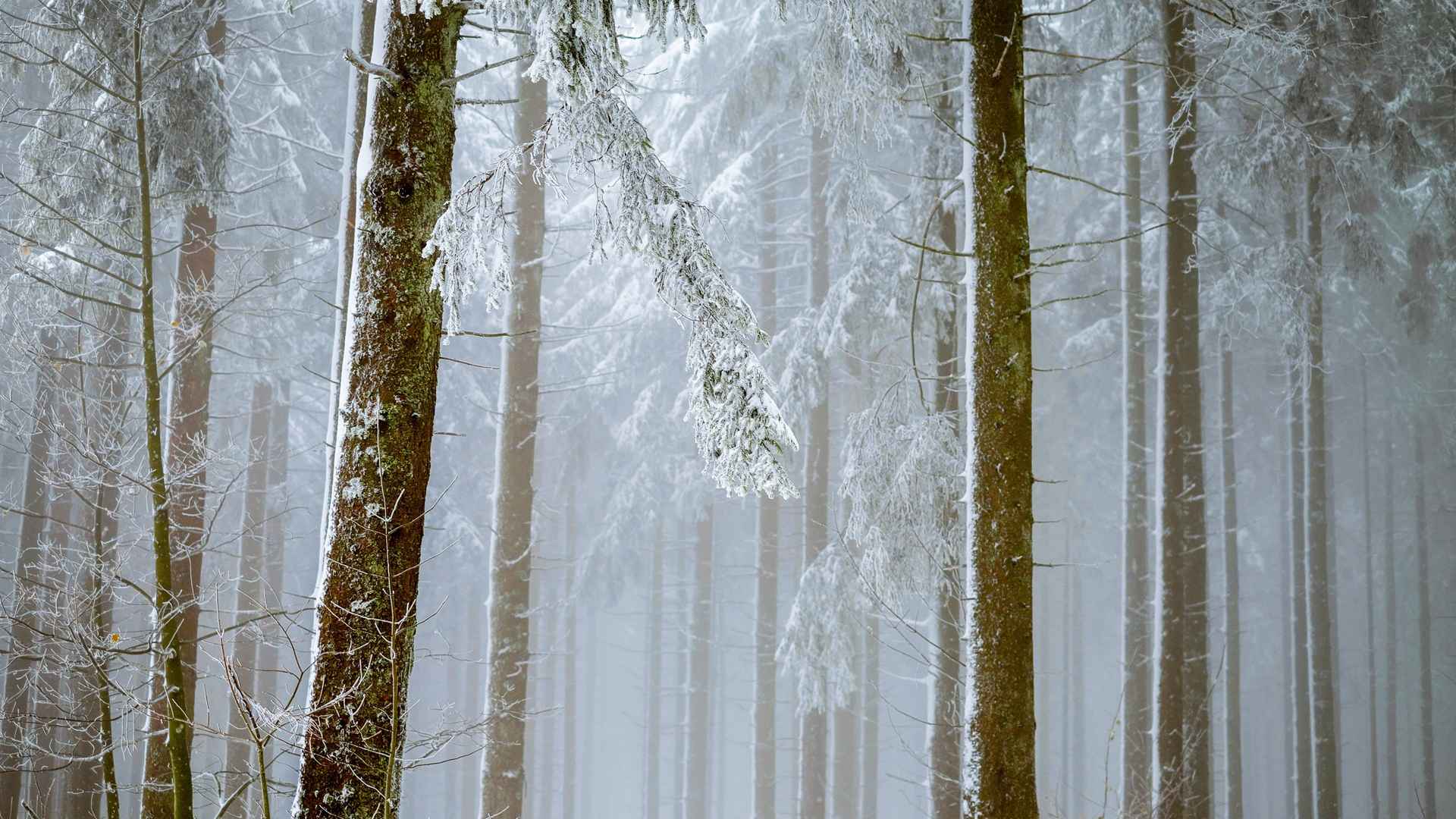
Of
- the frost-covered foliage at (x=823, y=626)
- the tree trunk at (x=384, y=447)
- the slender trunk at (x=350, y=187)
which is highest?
the slender trunk at (x=350, y=187)

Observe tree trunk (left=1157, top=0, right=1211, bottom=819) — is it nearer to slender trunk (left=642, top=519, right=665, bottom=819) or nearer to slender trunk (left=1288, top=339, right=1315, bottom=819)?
slender trunk (left=1288, top=339, right=1315, bottom=819)

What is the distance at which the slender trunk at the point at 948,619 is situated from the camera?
7.64 metres

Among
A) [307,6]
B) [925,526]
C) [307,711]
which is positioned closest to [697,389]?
[307,711]

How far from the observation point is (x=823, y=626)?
10.2 meters

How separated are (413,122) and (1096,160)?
15.9 metres

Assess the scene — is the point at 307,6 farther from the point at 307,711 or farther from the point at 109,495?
the point at 307,711

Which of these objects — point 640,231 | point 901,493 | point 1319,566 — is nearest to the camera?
point 640,231

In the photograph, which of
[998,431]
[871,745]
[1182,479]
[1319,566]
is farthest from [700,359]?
[871,745]

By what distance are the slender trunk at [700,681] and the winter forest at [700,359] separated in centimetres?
11

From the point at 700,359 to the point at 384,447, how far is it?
1369 mm

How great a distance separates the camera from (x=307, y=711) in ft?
11.4

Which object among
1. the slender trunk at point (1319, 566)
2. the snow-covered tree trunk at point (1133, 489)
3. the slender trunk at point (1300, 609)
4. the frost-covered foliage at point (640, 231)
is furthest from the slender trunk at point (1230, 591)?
the frost-covered foliage at point (640, 231)

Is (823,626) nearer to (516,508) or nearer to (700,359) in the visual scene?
(516,508)

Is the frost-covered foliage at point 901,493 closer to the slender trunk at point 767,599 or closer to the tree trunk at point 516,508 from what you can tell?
the tree trunk at point 516,508
